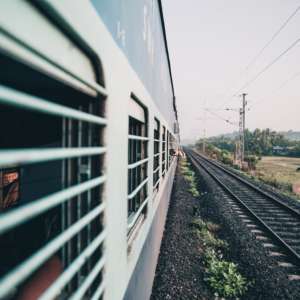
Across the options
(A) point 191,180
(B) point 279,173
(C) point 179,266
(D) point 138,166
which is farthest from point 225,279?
(B) point 279,173

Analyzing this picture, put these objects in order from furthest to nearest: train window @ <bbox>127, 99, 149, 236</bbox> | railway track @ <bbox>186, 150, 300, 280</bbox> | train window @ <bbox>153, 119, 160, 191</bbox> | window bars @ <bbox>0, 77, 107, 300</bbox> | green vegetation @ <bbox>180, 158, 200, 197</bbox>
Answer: green vegetation @ <bbox>180, 158, 200, 197</bbox> → railway track @ <bbox>186, 150, 300, 280</bbox> → train window @ <bbox>153, 119, 160, 191</bbox> → train window @ <bbox>127, 99, 149, 236</bbox> → window bars @ <bbox>0, 77, 107, 300</bbox>

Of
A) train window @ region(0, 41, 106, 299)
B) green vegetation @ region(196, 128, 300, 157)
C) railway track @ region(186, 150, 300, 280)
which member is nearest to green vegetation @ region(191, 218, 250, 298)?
railway track @ region(186, 150, 300, 280)

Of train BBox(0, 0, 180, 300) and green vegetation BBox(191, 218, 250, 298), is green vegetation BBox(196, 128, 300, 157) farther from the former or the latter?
train BBox(0, 0, 180, 300)

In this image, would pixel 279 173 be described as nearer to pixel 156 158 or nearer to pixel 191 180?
pixel 191 180

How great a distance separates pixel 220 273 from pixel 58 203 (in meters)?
4.97

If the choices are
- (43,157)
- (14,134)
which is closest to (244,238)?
(14,134)

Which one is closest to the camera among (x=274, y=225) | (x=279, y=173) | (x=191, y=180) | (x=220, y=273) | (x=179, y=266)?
(x=220, y=273)

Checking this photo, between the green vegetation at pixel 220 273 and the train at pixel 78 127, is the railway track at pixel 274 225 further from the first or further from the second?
the train at pixel 78 127

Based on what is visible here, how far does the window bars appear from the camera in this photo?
730 millimetres

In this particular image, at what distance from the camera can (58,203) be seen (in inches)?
35.9

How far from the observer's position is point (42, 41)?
0.90 meters

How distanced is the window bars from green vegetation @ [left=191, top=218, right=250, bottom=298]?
306 cm

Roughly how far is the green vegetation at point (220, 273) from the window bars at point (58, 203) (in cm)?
306

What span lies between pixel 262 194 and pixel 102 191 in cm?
1334
